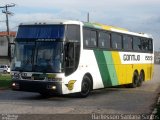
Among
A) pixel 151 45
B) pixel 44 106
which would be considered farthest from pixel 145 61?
pixel 44 106

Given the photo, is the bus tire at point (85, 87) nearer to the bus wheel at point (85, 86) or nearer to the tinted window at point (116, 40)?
the bus wheel at point (85, 86)

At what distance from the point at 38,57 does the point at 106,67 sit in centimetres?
456

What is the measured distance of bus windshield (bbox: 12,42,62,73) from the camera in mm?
17047

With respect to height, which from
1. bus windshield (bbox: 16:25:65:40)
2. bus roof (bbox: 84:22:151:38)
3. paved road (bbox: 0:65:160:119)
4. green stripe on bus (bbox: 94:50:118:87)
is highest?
bus roof (bbox: 84:22:151:38)

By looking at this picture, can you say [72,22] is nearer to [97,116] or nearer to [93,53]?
[93,53]

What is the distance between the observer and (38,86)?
56.5 ft

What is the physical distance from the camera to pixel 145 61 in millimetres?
27188

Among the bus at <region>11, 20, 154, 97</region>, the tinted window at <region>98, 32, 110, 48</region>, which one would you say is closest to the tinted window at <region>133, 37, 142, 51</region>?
the tinted window at <region>98, 32, 110, 48</region>

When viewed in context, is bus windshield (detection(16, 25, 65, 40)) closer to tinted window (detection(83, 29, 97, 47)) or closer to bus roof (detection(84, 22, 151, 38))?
tinted window (detection(83, 29, 97, 47))

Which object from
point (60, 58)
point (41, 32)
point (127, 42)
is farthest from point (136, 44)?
point (60, 58)

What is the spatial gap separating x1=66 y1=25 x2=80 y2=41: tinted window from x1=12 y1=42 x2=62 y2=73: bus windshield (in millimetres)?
679

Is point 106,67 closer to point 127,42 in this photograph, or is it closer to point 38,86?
point 127,42

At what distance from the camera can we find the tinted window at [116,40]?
2186 centimetres

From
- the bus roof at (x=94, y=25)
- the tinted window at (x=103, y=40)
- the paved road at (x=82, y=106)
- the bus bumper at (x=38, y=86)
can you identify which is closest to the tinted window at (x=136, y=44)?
the bus roof at (x=94, y=25)
